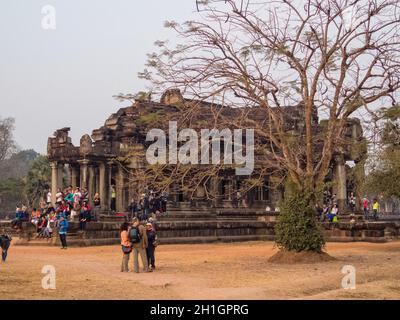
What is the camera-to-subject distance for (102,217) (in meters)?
32.9

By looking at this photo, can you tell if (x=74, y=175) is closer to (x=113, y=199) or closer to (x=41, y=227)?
(x=113, y=199)

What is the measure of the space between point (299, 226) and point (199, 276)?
4652 mm

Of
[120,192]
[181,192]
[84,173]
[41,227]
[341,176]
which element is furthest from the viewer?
[341,176]

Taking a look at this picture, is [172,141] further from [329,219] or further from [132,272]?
[329,219]

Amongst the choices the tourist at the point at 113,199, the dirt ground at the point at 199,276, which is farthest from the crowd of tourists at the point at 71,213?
the tourist at the point at 113,199

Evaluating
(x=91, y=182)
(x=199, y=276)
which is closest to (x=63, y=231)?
(x=199, y=276)

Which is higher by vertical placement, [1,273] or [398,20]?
[398,20]

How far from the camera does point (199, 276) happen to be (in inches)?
645

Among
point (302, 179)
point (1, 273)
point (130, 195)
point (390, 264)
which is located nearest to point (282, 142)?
point (302, 179)

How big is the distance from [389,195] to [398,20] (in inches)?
314

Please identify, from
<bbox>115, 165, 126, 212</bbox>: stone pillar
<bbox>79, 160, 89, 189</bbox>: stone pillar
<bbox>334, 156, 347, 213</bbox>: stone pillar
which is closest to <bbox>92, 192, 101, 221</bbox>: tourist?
<bbox>79, 160, 89, 189</bbox>: stone pillar

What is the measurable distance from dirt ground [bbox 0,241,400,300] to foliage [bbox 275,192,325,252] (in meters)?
0.83

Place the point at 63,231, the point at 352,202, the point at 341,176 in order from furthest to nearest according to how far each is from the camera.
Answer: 1. the point at 352,202
2. the point at 341,176
3. the point at 63,231
